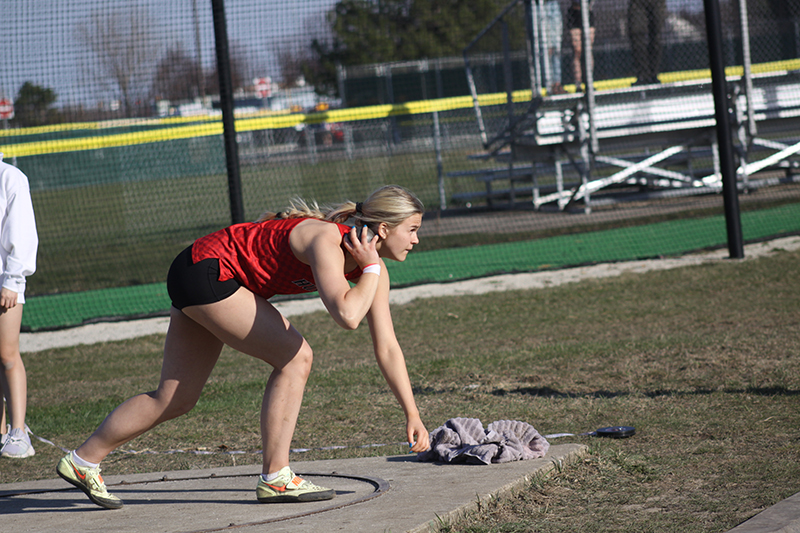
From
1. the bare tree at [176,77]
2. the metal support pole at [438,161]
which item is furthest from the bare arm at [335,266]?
the metal support pole at [438,161]

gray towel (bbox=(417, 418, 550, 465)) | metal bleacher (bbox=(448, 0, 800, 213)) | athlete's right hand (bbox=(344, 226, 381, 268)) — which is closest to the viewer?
athlete's right hand (bbox=(344, 226, 381, 268))

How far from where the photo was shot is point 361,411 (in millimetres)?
5371

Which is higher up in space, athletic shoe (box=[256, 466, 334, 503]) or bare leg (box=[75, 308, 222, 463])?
bare leg (box=[75, 308, 222, 463])

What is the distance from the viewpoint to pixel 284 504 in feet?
11.5

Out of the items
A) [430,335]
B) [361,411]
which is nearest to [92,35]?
[430,335]

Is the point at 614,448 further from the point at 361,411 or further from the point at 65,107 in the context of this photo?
the point at 65,107

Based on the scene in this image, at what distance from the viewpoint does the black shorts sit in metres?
3.30

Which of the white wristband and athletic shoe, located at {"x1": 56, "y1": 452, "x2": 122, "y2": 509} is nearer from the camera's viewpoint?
the white wristband

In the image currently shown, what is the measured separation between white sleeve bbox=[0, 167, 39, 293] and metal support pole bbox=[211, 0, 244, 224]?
4633mm

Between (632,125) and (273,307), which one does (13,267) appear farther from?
(632,125)

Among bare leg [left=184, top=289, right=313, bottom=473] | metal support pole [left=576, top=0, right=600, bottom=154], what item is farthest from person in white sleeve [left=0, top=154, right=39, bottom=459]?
metal support pole [left=576, top=0, right=600, bottom=154]

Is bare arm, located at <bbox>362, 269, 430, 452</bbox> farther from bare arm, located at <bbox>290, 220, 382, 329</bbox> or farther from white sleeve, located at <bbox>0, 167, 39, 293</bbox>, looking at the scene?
white sleeve, located at <bbox>0, 167, 39, 293</bbox>

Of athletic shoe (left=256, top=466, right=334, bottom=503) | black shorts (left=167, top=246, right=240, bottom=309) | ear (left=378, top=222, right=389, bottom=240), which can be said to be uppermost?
ear (left=378, top=222, right=389, bottom=240)

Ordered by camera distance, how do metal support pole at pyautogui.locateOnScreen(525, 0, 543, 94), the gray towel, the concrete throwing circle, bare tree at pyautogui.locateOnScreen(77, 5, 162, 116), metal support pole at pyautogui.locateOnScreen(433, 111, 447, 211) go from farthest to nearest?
metal support pole at pyautogui.locateOnScreen(433, 111, 447, 211)
metal support pole at pyautogui.locateOnScreen(525, 0, 543, 94)
bare tree at pyautogui.locateOnScreen(77, 5, 162, 116)
the gray towel
the concrete throwing circle
